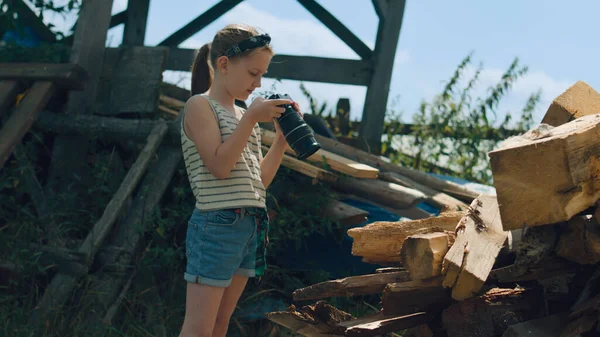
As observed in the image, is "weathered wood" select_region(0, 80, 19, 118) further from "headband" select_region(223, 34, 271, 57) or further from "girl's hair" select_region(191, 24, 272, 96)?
"headband" select_region(223, 34, 271, 57)

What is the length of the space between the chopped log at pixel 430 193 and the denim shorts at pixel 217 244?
8.52 feet

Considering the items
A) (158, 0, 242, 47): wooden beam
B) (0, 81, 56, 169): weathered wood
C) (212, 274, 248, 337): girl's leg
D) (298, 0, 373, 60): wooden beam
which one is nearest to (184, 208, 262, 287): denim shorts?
(212, 274, 248, 337): girl's leg

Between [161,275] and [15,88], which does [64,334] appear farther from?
[15,88]

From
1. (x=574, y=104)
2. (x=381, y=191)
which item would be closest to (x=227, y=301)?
(x=574, y=104)

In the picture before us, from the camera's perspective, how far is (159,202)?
16.3 ft


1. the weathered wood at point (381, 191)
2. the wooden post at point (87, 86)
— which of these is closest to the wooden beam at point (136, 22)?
the wooden post at point (87, 86)

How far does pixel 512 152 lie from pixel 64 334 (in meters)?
2.77

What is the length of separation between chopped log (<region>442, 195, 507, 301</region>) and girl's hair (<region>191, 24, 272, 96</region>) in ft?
3.33

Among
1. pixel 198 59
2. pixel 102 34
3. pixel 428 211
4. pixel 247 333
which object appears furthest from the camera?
pixel 102 34

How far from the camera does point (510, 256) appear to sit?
3.00m

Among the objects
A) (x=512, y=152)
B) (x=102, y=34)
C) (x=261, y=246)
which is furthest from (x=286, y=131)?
(x=102, y=34)

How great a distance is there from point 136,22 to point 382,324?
5.18m

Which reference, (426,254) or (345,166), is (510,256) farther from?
(345,166)

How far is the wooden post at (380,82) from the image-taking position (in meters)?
6.63
